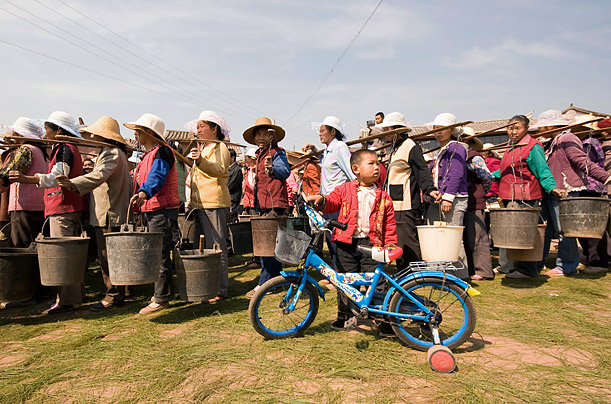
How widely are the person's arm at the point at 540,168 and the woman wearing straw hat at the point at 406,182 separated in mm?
1698

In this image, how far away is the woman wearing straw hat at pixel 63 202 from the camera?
456 centimetres

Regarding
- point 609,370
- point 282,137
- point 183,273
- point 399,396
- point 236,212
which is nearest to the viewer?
point 399,396

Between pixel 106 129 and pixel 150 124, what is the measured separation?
61 centimetres

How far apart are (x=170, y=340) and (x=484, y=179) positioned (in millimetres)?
4813

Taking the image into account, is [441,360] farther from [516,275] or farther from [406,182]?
[516,275]

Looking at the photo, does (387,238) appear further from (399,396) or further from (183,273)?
(183,273)

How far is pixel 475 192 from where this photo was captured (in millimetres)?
5742

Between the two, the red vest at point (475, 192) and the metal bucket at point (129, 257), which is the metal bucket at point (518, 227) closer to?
the red vest at point (475, 192)

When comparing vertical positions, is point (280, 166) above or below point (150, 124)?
below

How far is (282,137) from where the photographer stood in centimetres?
543

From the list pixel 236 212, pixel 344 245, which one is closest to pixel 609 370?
pixel 344 245

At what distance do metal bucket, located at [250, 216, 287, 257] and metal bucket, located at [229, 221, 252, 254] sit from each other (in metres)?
2.43

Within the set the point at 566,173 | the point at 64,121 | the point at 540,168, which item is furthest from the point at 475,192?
the point at 64,121

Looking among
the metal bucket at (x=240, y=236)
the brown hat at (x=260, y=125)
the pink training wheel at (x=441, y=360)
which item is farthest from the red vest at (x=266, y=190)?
the pink training wheel at (x=441, y=360)
